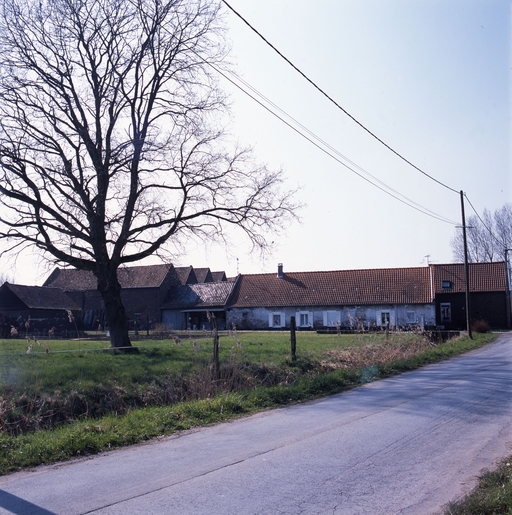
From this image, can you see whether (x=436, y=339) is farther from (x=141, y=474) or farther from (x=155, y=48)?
(x=141, y=474)

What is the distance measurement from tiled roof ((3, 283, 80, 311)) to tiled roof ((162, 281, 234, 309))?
10.4 meters

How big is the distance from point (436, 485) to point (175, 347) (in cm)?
2023

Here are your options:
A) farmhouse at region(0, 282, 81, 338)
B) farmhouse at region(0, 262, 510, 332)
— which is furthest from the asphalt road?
farmhouse at region(0, 282, 81, 338)

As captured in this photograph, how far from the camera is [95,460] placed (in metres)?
7.95

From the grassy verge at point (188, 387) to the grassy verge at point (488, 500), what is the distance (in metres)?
5.23

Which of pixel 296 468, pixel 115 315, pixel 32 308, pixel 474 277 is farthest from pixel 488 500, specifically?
pixel 474 277

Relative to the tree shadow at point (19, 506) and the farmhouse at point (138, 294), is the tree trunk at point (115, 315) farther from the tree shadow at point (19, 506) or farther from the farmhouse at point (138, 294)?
the farmhouse at point (138, 294)

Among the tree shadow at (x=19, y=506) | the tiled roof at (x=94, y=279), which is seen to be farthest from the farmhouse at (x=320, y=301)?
the tree shadow at (x=19, y=506)

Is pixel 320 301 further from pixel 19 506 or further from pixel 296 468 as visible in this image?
pixel 19 506

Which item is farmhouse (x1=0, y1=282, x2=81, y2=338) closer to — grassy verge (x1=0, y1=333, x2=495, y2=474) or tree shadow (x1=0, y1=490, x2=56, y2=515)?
grassy verge (x1=0, y1=333, x2=495, y2=474)

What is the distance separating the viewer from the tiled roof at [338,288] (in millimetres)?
53188

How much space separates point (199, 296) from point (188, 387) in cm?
4838

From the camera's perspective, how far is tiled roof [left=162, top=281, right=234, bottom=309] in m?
60.1

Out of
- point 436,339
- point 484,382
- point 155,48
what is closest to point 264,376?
point 484,382
